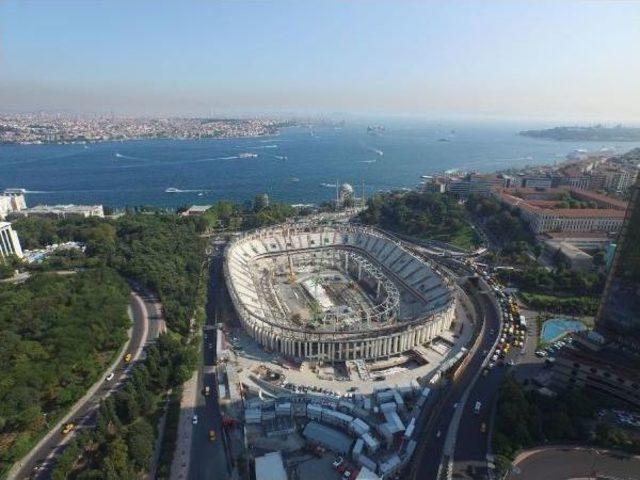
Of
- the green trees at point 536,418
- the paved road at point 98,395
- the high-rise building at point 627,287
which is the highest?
the high-rise building at point 627,287

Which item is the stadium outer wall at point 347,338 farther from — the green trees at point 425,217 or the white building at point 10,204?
the white building at point 10,204

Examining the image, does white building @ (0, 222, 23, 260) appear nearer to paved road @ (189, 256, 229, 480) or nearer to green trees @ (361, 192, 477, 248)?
paved road @ (189, 256, 229, 480)

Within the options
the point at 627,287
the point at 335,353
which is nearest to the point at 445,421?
the point at 335,353

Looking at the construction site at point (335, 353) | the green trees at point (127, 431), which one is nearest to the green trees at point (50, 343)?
the green trees at point (127, 431)

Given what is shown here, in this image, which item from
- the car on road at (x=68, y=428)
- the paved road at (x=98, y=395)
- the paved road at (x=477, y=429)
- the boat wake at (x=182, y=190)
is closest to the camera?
the paved road at (x=477, y=429)

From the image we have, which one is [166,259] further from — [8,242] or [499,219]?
[499,219]

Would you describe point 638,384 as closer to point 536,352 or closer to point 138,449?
point 536,352

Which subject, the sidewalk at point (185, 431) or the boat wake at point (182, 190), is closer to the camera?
the sidewalk at point (185, 431)
